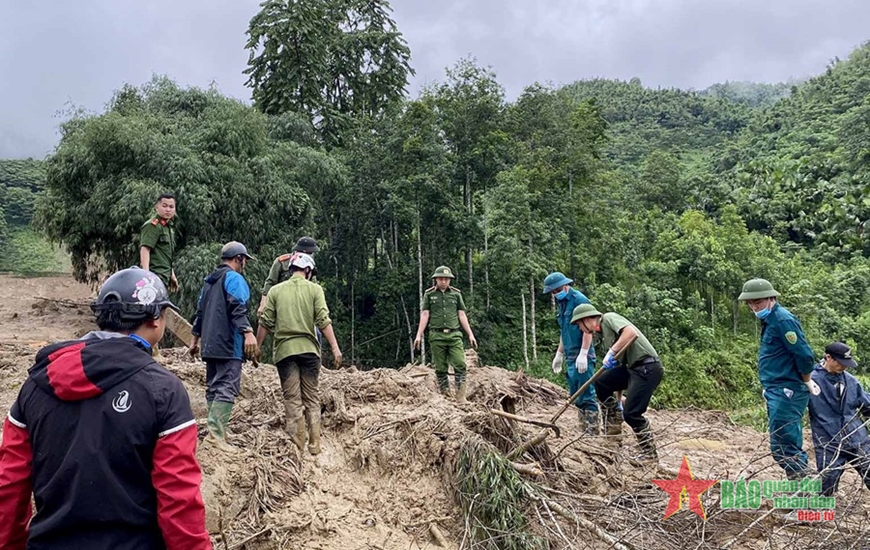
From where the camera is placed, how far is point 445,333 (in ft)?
21.1

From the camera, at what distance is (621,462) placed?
169 inches

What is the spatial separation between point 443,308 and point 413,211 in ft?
35.1

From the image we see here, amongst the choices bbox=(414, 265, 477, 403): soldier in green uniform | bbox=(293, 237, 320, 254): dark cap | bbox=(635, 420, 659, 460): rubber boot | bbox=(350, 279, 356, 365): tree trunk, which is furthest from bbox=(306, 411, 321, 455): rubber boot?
bbox=(350, 279, 356, 365): tree trunk

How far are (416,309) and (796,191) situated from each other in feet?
69.2

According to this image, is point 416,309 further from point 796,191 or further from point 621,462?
point 796,191

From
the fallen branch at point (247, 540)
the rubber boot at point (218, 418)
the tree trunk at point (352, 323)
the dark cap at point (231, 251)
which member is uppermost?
the dark cap at point (231, 251)

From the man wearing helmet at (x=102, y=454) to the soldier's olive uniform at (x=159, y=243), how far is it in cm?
356

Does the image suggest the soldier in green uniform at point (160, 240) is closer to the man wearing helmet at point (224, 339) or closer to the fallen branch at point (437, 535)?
the man wearing helmet at point (224, 339)

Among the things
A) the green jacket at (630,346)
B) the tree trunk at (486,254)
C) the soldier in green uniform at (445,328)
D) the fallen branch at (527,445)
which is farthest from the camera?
the tree trunk at (486,254)

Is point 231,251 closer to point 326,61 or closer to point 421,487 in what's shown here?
point 421,487

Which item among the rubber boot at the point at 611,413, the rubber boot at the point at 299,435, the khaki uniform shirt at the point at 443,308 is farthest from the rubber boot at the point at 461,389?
the rubber boot at the point at 299,435

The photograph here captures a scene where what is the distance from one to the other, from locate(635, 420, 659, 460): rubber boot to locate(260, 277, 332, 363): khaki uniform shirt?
8.37ft

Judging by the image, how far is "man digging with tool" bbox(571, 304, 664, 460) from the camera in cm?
468

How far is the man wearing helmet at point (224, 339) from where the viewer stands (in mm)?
3945
